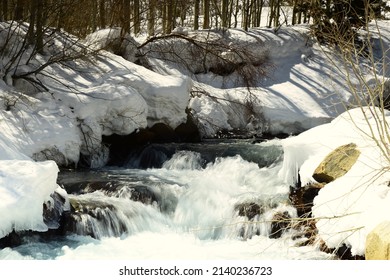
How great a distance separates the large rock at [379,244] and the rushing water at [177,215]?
1243 millimetres

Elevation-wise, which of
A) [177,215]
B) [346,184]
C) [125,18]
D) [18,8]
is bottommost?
[177,215]

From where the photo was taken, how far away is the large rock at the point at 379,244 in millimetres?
5250

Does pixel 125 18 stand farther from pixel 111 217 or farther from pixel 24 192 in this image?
pixel 24 192

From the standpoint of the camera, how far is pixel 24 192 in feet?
22.3

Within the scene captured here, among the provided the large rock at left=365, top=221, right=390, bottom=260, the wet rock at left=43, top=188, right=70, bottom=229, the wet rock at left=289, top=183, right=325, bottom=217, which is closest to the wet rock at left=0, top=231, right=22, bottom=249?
the wet rock at left=43, top=188, right=70, bottom=229

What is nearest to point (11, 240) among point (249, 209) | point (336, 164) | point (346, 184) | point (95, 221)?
point (95, 221)

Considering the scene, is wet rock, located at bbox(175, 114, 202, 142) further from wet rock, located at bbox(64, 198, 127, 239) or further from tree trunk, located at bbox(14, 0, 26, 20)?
wet rock, located at bbox(64, 198, 127, 239)

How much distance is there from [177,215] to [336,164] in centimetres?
242

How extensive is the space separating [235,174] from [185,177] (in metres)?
0.88

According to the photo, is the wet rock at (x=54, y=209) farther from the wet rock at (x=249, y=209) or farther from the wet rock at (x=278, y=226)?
the wet rock at (x=278, y=226)

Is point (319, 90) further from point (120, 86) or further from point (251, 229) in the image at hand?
point (251, 229)

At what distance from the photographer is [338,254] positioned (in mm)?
6691

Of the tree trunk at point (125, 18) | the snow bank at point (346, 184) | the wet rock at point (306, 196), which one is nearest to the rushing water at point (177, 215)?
the wet rock at point (306, 196)

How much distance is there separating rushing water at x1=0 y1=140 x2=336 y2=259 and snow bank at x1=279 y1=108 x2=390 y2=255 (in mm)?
384
